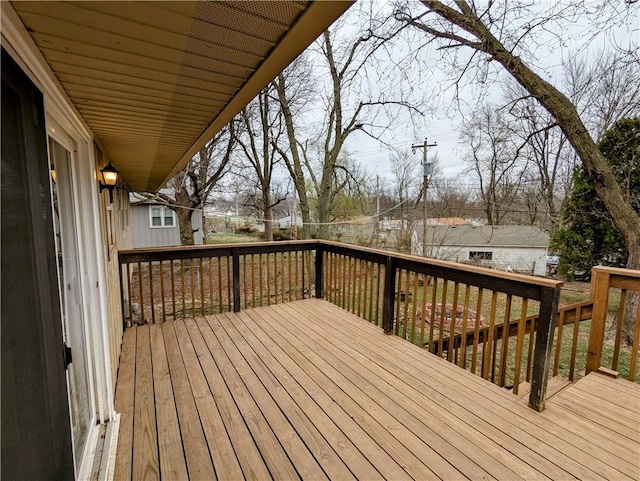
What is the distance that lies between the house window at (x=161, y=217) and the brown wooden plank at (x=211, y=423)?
40.0 ft

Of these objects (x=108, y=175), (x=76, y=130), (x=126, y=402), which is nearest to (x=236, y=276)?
(x=108, y=175)

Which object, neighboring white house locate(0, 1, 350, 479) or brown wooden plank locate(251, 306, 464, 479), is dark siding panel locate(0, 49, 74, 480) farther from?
brown wooden plank locate(251, 306, 464, 479)

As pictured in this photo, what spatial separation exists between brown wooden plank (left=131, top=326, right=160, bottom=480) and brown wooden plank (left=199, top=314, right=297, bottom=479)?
1.86 feet

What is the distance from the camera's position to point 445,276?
292 cm

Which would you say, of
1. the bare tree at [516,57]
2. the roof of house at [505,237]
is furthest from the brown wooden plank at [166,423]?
the roof of house at [505,237]

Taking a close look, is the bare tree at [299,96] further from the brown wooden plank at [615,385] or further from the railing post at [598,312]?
the brown wooden plank at [615,385]

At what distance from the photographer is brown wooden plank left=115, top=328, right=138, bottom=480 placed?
180 centimetres

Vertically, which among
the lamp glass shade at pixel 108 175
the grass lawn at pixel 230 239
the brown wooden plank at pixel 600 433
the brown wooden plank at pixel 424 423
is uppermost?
the lamp glass shade at pixel 108 175

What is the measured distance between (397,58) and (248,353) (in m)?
5.75

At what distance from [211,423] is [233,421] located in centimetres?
15

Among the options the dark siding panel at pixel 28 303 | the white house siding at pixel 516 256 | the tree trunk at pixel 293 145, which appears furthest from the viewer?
the white house siding at pixel 516 256

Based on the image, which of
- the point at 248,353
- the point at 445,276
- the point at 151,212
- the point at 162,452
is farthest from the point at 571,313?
the point at 151,212

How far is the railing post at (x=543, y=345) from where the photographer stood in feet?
7.12

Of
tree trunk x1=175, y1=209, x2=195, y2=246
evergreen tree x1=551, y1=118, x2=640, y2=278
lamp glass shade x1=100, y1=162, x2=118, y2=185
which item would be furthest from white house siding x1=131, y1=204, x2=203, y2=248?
evergreen tree x1=551, y1=118, x2=640, y2=278
